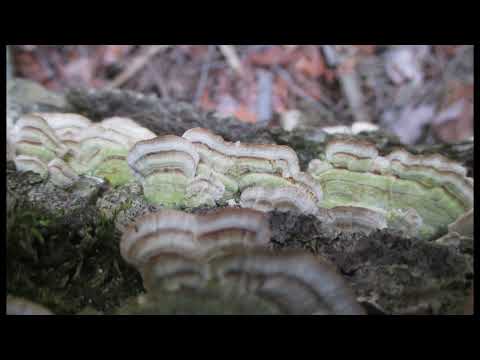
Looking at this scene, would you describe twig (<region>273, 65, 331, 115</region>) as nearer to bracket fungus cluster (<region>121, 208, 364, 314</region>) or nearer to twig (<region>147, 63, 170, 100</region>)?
twig (<region>147, 63, 170, 100</region>)

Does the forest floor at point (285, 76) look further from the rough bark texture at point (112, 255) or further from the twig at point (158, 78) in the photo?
the rough bark texture at point (112, 255)

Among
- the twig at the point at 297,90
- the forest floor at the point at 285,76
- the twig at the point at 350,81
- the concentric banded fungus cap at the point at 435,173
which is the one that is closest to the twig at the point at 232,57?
the forest floor at the point at 285,76

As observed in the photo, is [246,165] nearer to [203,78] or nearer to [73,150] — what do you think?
[73,150]

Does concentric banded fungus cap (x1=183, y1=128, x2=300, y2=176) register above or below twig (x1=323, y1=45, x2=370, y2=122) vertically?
below

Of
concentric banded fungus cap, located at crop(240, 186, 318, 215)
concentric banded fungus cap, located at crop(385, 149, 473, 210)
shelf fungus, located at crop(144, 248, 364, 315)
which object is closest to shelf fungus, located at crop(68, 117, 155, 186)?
concentric banded fungus cap, located at crop(240, 186, 318, 215)

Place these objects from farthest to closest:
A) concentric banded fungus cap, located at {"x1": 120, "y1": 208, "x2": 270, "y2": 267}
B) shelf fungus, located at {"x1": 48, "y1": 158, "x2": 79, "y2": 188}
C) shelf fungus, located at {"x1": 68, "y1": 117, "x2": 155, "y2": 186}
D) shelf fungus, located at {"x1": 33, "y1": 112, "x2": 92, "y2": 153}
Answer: shelf fungus, located at {"x1": 33, "y1": 112, "x2": 92, "y2": 153}
shelf fungus, located at {"x1": 68, "y1": 117, "x2": 155, "y2": 186}
shelf fungus, located at {"x1": 48, "y1": 158, "x2": 79, "y2": 188}
concentric banded fungus cap, located at {"x1": 120, "y1": 208, "x2": 270, "y2": 267}

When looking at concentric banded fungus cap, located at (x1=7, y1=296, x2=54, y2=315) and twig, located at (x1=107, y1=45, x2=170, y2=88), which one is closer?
concentric banded fungus cap, located at (x1=7, y1=296, x2=54, y2=315)

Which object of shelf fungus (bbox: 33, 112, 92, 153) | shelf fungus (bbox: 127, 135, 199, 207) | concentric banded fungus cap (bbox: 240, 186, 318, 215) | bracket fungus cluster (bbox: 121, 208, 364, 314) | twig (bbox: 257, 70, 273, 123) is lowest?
bracket fungus cluster (bbox: 121, 208, 364, 314)

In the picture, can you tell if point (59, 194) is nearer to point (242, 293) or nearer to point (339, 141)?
point (242, 293)
